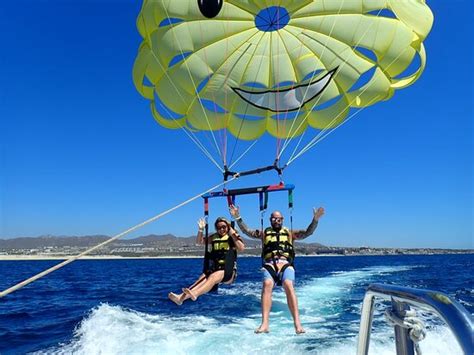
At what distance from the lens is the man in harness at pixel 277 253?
5.82 metres

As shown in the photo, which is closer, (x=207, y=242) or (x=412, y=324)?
(x=412, y=324)

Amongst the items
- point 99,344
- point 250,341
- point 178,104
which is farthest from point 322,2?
point 99,344

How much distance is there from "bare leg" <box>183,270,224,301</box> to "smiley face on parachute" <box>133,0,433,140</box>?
10.2 ft

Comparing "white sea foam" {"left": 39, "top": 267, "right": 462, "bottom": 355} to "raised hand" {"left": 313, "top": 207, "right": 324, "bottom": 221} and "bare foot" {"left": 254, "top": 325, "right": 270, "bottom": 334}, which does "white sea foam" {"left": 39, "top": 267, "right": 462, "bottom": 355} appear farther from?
"raised hand" {"left": 313, "top": 207, "right": 324, "bottom": 221}

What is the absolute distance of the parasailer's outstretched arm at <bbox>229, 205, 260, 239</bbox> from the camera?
255 inches

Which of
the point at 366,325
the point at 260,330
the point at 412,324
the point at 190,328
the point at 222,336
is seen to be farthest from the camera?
the point at 190,328

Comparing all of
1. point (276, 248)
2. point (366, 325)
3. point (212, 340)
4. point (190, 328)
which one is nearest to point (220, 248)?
point (276, 248)

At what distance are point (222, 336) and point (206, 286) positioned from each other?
3596 mm

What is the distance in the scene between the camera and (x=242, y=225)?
654cm

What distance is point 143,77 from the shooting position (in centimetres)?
870

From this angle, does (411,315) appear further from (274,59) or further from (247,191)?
(274,59)

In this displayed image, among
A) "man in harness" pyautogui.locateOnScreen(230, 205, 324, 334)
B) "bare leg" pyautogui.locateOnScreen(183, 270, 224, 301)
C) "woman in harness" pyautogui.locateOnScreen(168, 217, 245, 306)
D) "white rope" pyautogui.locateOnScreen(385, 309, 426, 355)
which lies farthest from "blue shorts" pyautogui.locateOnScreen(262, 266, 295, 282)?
"white rope" pyautogui.locateOnScreen(385, 309, 426, 355)

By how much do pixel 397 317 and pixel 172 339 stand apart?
26.0ft

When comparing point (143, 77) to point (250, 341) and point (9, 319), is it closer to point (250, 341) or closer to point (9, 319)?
point (250, 341)
